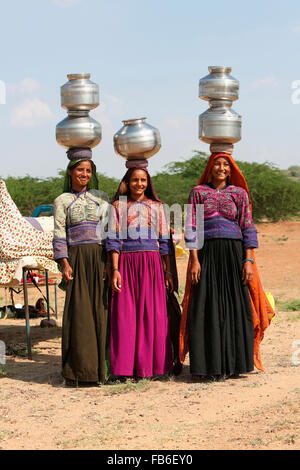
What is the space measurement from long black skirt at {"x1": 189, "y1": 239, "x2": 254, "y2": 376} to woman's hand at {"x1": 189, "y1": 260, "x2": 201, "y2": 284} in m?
0.03

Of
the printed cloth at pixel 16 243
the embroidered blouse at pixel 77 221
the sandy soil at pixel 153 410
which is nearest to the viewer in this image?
the sandy soil at pixel 153 410

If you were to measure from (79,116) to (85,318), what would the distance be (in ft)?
5.33

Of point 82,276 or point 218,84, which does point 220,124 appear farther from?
point 82,276

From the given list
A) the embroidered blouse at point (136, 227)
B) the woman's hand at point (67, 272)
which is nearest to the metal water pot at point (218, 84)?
the embroidered blouse at point (136, 227)

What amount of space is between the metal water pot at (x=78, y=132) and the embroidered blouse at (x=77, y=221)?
427 mm

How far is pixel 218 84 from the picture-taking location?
516 centimetres

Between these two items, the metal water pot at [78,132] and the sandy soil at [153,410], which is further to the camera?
the metal water pot at [78,132]

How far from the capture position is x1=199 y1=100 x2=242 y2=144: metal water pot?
5.12m

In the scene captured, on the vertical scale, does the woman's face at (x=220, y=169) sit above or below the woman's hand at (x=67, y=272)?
above

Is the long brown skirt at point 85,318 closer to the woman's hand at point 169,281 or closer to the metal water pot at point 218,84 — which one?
the woman's hand at point 169,281

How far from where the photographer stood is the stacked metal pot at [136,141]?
5090 mm

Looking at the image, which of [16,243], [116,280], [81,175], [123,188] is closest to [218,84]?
[123,188]

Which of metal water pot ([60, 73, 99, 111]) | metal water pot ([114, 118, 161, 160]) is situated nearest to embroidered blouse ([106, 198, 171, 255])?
metal water pot ([114, 118, 161, 160])

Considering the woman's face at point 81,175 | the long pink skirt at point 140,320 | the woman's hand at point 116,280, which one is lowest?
the long pink skirt at point 140,320
